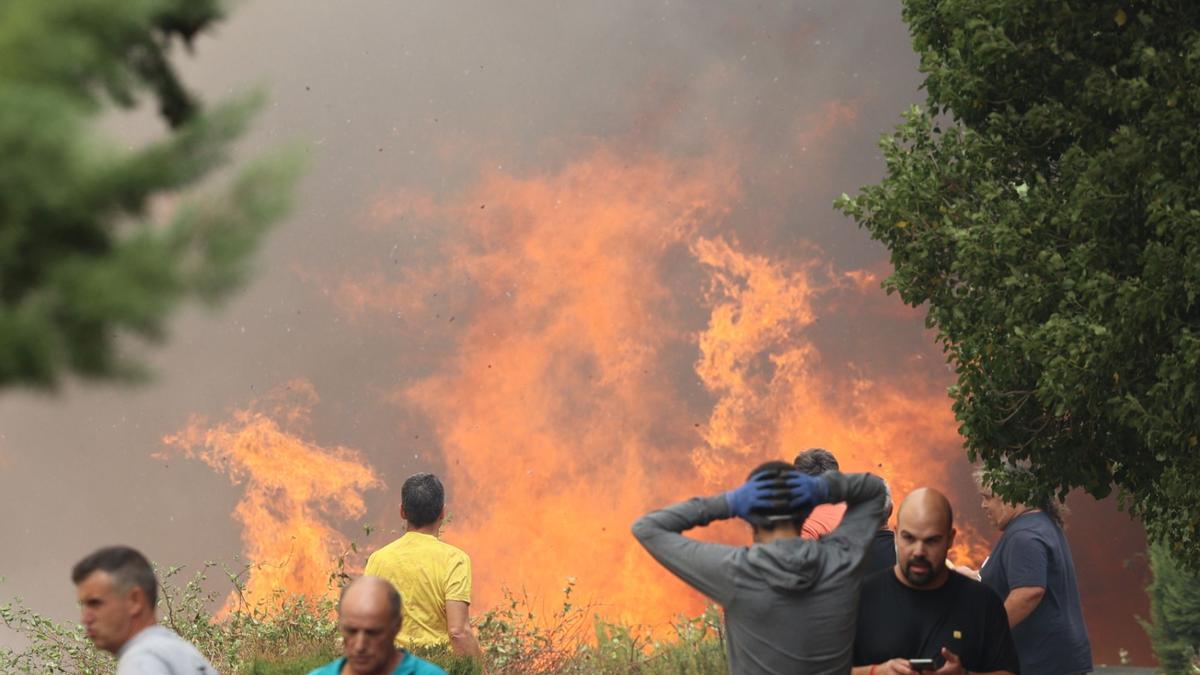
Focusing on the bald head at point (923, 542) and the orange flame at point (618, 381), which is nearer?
the bald head at point (923, 542)

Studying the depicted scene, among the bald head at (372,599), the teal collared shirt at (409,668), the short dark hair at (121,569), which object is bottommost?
the teal collared shirt at (409,668)

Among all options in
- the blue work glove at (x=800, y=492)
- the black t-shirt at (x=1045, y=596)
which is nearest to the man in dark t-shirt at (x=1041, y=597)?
the black t-shirt at (x=1045, y=596)

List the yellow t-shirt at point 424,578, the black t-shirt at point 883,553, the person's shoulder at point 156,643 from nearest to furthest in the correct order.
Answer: the person's shoulder at point 156,643 → the yellow t-shirt at point 424,578 → the black t-shirt at point 883,553

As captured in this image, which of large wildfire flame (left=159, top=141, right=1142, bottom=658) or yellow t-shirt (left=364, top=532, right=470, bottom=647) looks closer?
yellow t-shirt (left=364, top=532, right=470, bottom=647)

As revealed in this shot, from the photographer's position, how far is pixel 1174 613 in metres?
14.9

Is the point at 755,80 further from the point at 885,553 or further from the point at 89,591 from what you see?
the point at 89,591

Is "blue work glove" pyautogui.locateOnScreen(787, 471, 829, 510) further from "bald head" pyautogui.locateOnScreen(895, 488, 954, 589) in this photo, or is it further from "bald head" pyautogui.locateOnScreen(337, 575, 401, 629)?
"bald head" pyautogui.locateOnScreen(337, 575, 401, 629)

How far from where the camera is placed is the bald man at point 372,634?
3.64 meters

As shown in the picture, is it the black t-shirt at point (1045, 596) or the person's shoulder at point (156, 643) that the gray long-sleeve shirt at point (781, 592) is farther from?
the black t-shirt at point (1045, 596)

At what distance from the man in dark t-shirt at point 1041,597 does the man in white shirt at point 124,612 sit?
140 inches

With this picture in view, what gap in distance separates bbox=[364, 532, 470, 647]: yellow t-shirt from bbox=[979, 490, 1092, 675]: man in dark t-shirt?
231 centimetres

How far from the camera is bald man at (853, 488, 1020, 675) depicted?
4.32 metres

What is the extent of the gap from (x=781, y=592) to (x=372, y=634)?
1.09 metres

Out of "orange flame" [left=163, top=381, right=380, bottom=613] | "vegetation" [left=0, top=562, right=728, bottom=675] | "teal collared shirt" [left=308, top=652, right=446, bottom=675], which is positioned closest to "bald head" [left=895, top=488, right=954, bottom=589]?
"teal collared shirt" [left=308, top=652, right=446, bottom=675]
